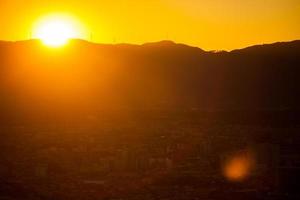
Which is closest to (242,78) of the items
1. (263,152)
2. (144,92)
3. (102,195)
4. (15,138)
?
(144,92)

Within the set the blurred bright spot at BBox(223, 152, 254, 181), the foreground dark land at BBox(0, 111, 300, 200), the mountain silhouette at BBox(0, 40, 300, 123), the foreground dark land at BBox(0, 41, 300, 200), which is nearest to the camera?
the foreground dark land at BBox(0, 111, 300, 200)

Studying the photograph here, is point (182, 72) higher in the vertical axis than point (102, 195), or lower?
higher

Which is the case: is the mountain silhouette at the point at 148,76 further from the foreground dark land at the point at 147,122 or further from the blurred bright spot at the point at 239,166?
the blurred bright spot at the point at 239,166

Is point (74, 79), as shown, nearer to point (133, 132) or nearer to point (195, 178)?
point (133, 132)

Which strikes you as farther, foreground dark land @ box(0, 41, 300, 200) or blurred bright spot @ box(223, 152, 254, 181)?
blurred bright spot @ box(223, 152, 254, 181)

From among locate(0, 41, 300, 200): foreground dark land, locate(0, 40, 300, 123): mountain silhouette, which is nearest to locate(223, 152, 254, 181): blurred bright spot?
locate(0, 41, 300, 200): foreground dark land

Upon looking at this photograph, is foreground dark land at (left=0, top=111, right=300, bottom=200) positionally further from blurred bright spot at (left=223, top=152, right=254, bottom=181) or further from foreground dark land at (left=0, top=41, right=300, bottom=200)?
blurred bright spot at (left=223, top=152, right=254, bottom=181)
